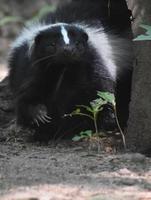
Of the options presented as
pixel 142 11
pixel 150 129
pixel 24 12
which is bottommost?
pixel 150 129

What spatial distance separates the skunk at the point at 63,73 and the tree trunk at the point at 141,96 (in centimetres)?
65

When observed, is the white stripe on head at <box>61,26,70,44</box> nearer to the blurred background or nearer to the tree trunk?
the tree trunk

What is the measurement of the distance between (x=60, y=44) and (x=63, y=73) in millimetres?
363

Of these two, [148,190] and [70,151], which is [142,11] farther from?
[148,190]

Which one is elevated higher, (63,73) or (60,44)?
(60,44)

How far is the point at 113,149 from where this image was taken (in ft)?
18.1

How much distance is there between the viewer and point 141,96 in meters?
5.38

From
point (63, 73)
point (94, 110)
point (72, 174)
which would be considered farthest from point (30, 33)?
point (72, 174)

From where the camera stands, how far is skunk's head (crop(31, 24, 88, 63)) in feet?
19.1

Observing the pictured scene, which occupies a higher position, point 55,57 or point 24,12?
point 24,12

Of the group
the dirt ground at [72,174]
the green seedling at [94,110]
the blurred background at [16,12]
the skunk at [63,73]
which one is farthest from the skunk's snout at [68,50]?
the blurred background at [16,12]

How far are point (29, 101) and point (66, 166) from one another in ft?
4.83

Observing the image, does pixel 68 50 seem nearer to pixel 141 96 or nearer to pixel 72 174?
pixel 141 96

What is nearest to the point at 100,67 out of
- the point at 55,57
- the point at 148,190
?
the point at 55,57
